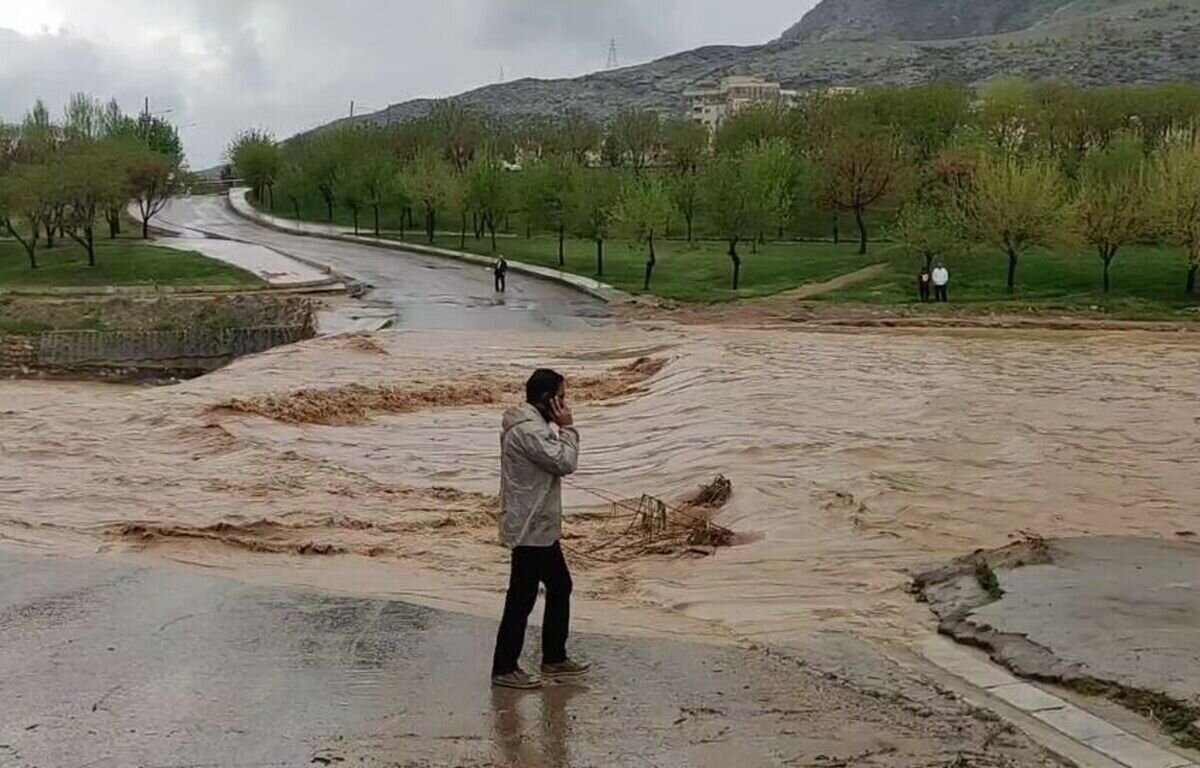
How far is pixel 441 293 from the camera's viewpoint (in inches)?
1933

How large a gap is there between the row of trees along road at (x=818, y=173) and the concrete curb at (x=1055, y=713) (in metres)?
41.1

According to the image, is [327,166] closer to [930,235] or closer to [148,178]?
[148,178]

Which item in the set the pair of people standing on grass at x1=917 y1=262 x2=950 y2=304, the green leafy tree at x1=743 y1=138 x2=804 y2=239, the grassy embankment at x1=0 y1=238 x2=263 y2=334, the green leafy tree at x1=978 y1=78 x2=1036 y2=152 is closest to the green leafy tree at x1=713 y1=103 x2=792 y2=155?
the green leafy tree at x1=978 y1=78 x2=1036 y2=152

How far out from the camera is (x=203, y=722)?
24.1ft

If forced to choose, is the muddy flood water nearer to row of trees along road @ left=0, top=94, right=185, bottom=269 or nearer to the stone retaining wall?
the stone retaining wall

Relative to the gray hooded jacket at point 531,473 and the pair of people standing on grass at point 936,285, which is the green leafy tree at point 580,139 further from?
the gray hooded jacket at point 531,473

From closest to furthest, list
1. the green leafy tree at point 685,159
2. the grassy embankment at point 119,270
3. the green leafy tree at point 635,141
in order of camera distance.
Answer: the grassy embankment at point 119,270 → the green leafy tree at point 685,159 → the green leafy tree at point 635,141

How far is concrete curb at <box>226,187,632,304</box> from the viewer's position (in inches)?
1935

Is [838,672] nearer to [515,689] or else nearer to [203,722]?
[515,689]

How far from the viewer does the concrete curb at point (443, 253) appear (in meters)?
49.2

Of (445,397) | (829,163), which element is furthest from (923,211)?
(445,397)

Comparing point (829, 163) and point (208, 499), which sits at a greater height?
point (829, 163)

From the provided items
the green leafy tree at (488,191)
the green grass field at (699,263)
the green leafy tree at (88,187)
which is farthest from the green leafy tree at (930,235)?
the green leafy tree at (88,187)

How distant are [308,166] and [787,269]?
44678 millimetres
